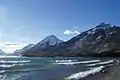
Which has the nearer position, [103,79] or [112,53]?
[103,79]

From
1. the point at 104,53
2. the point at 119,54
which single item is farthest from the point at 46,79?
the point at 104,53

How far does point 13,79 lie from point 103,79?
42.4 ft

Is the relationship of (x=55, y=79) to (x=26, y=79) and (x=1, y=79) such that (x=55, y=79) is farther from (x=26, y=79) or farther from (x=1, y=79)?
(x=1, y=79)

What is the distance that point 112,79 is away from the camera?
28953 millimetres

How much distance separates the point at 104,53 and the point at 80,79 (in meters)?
162

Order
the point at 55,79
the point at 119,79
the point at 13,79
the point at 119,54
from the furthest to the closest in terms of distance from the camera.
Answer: the point at 119,54 → the point at 13,79 → the point at 55,79 → the point at 119,79

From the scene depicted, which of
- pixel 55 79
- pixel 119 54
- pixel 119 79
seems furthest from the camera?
pixel 119 54

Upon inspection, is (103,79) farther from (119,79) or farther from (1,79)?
(1,79)

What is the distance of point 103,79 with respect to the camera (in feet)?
95.7

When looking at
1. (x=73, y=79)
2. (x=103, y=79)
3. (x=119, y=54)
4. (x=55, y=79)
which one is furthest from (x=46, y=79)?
(x=119, y=54)

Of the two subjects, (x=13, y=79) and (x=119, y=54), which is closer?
(x=13, y=79)

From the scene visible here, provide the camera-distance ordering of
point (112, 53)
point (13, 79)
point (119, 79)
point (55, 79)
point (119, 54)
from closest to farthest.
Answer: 1. point (119, 79)
2. point (55, 79)
3. point (13, 79)
4. point (119, 54)
5. point (112, 53)

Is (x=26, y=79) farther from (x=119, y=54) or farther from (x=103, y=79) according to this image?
(x=119, y=54)

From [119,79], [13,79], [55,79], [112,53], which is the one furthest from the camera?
[112,53]
